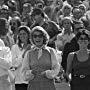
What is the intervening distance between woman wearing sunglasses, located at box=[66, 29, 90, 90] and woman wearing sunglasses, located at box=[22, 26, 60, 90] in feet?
0.85

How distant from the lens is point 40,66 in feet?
22.3

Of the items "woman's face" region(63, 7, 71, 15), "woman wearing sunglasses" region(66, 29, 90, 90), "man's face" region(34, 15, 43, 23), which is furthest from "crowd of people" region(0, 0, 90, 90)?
"woman's face" region(63, 7, 71, 15)

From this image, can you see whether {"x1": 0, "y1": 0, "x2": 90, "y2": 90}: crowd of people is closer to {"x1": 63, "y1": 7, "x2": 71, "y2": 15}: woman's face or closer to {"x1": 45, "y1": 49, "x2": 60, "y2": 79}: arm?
{"x1": 45, "y1": 49, "x2": 60, "y2": 79}: arm

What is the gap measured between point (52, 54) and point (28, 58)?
15.4 inches

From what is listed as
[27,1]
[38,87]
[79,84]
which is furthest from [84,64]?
[27,1]

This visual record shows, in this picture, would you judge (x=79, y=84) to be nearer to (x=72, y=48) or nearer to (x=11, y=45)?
(x=72, y=48)

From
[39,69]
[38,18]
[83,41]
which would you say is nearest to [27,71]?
[39,69]

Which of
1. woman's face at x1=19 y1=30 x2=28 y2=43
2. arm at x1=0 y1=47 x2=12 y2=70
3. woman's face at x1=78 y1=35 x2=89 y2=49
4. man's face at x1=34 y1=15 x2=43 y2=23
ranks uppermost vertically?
man's face at x1=34 y1=15 x2=43 y2=23

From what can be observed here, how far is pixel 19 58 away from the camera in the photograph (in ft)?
26.0

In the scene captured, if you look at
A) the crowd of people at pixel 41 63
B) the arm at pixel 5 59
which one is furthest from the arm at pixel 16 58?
the arm at pixel 5 59

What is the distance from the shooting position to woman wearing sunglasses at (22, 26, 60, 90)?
676 centimetres

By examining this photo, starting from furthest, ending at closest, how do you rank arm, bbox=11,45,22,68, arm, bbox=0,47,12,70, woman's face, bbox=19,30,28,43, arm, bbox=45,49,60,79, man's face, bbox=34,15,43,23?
man's face, bbox=34,15,43,23, woman's face, bbox=19,30,28,43, arm, bbox=11,45,22,68, arm, bbox=0,47,12,70, arm, bbox=45,49,60,79

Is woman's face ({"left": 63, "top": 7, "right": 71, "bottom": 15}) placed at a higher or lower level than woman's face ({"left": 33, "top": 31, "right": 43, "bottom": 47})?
higher

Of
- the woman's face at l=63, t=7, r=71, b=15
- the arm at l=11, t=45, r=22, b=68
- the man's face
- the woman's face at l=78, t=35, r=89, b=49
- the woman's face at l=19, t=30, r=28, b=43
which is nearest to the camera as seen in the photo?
the woman's face at l=78, t=35, r=89, b=49
